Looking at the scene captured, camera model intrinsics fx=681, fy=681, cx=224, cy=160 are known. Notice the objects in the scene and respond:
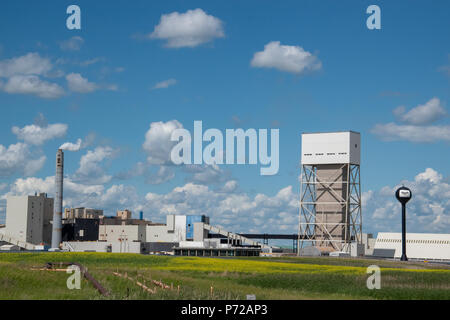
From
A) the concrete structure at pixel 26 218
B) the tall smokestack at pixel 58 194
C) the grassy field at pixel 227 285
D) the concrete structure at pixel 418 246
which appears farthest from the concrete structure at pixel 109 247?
the grassy field at pixel 227 285

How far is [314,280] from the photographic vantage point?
235 feet

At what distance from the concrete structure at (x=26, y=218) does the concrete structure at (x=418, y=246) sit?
9537 cm

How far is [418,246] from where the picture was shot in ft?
543

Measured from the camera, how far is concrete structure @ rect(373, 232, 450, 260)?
16275 centimetres

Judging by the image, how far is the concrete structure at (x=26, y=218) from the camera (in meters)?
194

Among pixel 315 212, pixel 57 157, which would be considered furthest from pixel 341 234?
pixel 57 157

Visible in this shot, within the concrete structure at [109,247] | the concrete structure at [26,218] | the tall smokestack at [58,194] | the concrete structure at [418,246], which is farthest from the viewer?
the concrete structure at [26,218]

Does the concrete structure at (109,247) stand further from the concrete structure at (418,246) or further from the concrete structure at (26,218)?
the concrete structure at (418,246)

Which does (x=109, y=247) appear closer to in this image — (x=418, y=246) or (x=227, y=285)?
(x=418, y=246)

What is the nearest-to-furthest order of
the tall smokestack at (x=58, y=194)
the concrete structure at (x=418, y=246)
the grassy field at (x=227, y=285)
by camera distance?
the grassy field at (x=227, y=285) → the tall smokestack at (x=58, y=194) → the concrete structure at (x=418, y=246)

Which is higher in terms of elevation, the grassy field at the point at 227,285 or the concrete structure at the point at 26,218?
the concrete structure at the point at 26,218

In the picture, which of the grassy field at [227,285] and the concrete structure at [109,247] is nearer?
the grassy field at [227,285]

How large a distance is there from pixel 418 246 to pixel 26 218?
107 meters
